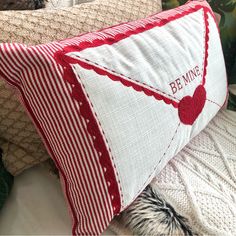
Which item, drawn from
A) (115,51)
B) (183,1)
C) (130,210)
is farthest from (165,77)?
(183,1)

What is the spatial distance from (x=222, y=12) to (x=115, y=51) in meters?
0.55

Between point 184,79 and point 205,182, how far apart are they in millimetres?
205

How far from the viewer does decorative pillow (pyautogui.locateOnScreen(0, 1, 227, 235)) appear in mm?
447

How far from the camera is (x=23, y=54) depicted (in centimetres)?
43

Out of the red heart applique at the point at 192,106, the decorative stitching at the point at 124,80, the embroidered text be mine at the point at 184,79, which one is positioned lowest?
the red heart applique at the point at 192,106

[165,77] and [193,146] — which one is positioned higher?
[165,77]

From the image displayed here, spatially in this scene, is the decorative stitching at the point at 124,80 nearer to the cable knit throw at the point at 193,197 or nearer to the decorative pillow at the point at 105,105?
the decorative pillow at the point at 105,105

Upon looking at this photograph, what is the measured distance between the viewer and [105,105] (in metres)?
0.47

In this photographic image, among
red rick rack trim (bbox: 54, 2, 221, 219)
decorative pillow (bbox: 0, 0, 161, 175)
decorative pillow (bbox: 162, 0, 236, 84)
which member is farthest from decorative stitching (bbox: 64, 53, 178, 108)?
decorative pillow (bbox: 162, 0, 236, 84)

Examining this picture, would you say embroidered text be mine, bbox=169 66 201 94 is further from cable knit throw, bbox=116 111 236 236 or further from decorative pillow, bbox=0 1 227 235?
cable knit throw, bbox=116 111 236 236

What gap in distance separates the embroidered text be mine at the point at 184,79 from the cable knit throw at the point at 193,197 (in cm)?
16

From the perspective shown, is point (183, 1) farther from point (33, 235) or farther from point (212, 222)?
point (33, 235)

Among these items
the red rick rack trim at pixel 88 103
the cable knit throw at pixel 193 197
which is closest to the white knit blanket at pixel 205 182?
the cable knit throw at pixel 193 197

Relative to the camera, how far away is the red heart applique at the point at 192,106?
60cm
